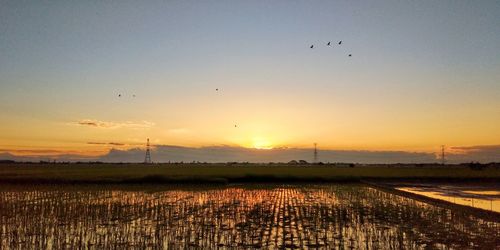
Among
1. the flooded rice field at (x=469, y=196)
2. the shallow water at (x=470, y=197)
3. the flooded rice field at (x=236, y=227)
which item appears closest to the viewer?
the flooded rice field at (x=236, y=227)

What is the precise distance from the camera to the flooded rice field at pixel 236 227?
1278cm

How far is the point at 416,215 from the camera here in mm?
19891

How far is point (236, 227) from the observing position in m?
15.7

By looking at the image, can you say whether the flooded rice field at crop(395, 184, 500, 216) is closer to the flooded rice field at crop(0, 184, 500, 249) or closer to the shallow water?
the shallow water

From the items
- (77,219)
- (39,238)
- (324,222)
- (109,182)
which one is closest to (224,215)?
(324,222)

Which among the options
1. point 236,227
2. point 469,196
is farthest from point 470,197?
point 236,227

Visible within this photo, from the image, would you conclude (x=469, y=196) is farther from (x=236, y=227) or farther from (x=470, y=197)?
(x=236, y=227)

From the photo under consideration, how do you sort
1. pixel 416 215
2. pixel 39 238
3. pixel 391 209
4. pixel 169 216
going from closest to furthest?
pixel 39 238
pixel 169 216
pixel 416 215
pixel 391 209

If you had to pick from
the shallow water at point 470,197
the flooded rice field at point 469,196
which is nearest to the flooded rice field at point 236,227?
the shallow water at point 470,197

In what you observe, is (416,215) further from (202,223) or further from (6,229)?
(6,229)

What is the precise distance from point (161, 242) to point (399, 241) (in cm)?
668

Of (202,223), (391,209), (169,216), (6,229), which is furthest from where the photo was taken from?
(391,209)

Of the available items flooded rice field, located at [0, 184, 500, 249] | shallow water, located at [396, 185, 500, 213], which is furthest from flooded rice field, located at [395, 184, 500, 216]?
flooded rice field, located at [0, 184, 500, 249]

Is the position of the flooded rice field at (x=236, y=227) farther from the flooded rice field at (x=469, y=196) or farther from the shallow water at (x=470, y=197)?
the flooded rice field at (x=469, y=196)
